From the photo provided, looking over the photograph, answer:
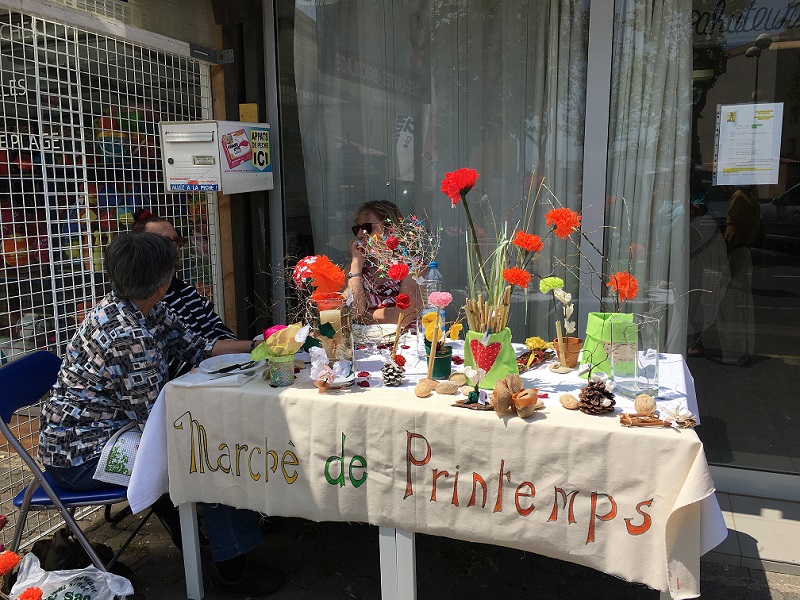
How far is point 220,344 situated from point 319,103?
6.43 ft

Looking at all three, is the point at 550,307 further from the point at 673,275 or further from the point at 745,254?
the point at 745,254

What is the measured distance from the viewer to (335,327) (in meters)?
2.60

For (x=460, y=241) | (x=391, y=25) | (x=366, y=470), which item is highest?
(x=391, y=25)

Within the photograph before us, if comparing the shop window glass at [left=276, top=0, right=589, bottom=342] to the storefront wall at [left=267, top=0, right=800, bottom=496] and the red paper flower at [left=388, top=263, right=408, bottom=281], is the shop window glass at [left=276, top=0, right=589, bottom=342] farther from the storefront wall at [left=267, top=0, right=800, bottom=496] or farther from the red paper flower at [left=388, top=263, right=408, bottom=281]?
the red paper flower at [left=388, top=263, right=408, bottom=281]

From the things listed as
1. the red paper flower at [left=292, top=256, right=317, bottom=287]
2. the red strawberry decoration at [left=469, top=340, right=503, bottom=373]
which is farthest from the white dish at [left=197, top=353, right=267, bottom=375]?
the red strawberry decoration at [left=469, top=340, right=503, bottom=373]

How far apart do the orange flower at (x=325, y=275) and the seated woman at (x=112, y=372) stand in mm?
548

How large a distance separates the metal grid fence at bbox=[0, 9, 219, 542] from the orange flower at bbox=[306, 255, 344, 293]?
4.87 feet

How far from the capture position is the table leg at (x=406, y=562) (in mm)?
2371

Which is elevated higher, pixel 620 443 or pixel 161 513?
pixel 620 443

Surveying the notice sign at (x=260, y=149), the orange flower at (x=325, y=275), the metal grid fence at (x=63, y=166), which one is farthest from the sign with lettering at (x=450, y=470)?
the notice sign at (x=260, y=149)

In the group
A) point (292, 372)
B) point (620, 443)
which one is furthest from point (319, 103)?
point (620, 443)

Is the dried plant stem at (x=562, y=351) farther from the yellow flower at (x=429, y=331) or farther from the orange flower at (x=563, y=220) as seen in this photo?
the yellow flower at (x=429, y=331)

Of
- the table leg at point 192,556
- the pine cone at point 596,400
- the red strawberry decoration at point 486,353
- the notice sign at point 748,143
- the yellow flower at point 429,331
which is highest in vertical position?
the notice sign at point 748,143

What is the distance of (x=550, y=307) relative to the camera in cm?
392
